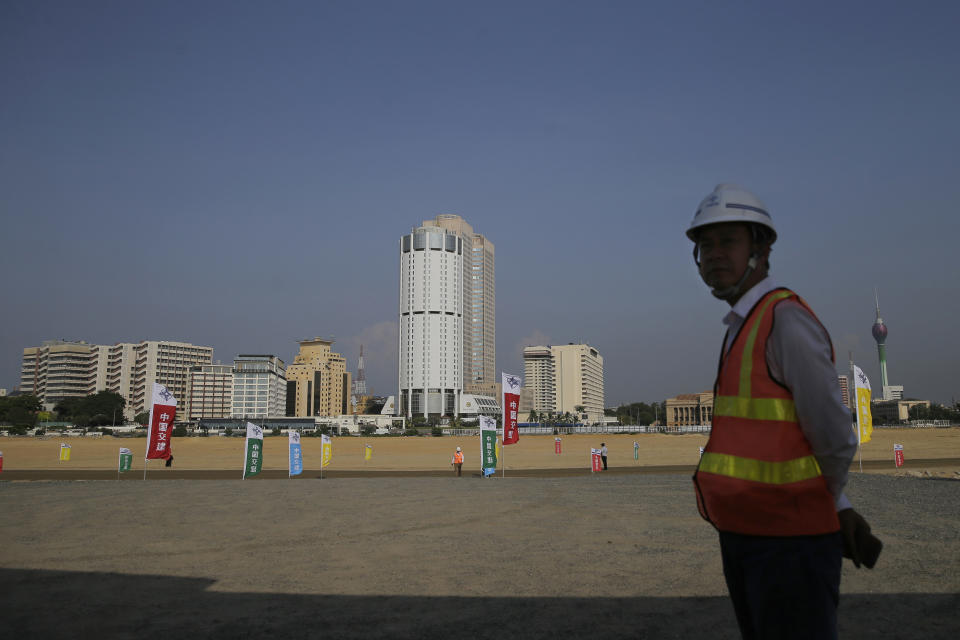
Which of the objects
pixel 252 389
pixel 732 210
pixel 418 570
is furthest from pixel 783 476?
pixel 252 389

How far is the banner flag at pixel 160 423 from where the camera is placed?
840 inches

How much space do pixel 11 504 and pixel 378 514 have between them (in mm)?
9764

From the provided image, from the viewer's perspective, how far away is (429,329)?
7343 inches

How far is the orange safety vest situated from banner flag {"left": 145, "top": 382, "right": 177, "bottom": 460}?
2211 cm

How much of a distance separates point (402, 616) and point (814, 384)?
15.8ft

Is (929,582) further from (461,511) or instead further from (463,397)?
(463,397)

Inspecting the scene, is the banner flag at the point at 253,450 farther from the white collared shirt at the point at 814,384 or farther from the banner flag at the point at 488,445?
the white collared shirt at the point at 814,384

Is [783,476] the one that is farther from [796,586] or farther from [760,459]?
[796,586]

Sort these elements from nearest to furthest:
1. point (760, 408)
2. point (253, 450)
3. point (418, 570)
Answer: point (760, 408), point (418, 570), point (253, 450)

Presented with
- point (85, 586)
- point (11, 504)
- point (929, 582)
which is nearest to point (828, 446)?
point (929, 582)

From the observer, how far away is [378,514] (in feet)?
43.3

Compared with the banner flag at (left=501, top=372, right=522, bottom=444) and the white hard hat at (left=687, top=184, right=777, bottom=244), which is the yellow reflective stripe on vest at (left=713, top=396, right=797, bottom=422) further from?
the banner flag at (left=501, top=372, right=522, bottom=444)

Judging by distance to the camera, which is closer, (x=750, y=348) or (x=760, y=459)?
(x=760, y=459)

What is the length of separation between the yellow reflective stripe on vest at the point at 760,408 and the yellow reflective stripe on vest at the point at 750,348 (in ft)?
0.11
